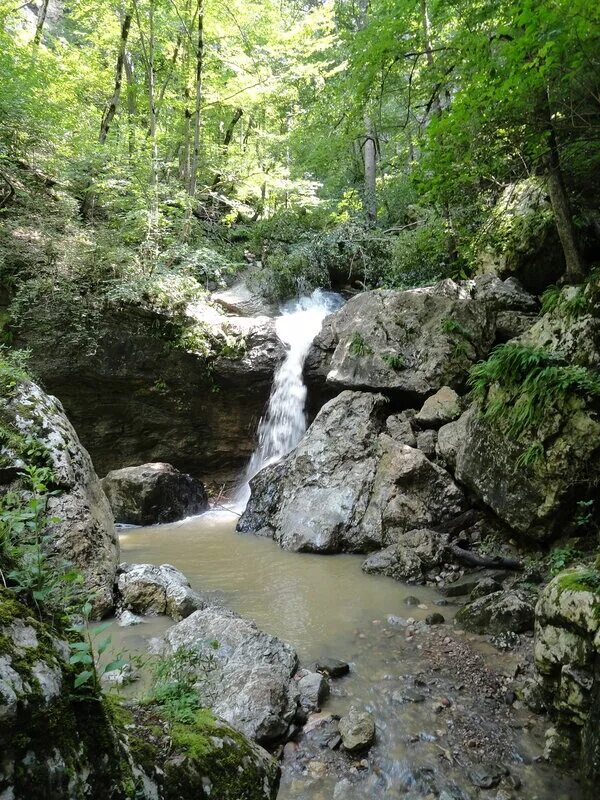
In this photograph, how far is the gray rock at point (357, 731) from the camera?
11.1ft

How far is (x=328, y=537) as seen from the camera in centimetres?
768

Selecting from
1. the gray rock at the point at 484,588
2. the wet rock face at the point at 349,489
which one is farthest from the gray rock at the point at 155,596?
the gray rock at the point at 484,588

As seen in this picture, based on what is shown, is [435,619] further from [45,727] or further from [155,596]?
[45,727]

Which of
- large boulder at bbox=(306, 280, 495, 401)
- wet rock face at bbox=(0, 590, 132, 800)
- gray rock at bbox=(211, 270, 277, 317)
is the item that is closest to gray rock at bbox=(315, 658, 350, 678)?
wet rock face at bbox=(0, 590, 132, 800)

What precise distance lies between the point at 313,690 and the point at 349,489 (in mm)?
4529

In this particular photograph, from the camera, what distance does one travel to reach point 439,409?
8484mm

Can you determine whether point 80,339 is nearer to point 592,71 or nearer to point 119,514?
point 119,514

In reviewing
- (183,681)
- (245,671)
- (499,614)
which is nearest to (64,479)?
(245,671)

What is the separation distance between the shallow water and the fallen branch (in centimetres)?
83

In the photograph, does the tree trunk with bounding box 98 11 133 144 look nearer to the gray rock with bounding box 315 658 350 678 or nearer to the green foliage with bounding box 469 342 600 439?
the green foliage with bounding box 469 342 600 439

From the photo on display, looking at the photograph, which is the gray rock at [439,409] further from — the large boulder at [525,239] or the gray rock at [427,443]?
the large boulder at [525,239]

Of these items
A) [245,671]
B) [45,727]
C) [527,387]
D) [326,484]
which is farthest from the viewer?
[326,484]

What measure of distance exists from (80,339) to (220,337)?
9.64ft

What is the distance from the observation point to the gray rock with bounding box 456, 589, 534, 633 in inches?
188
